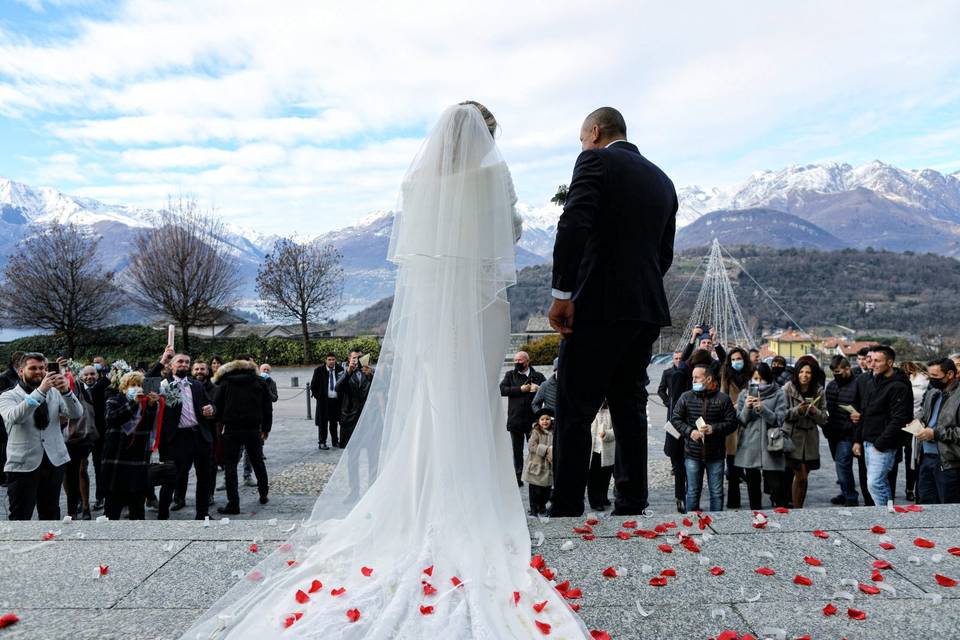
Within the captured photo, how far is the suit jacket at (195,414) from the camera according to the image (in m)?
8.00

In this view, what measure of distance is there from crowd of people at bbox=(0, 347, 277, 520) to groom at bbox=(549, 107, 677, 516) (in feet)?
→ 17.4

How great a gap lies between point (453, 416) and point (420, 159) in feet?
4.76

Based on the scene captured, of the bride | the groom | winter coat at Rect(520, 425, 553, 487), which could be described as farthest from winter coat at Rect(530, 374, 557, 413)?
the bride

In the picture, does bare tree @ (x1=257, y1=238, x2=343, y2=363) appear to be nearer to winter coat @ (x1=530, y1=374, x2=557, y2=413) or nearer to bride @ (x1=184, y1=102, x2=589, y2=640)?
winter coat @ (x1=530, y1=374, x2=557, y2=413)

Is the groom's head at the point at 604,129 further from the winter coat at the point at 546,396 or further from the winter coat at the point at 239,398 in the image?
the winter coat at the point at 239,398

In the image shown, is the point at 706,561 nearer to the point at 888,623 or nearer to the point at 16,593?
the point at 888,623

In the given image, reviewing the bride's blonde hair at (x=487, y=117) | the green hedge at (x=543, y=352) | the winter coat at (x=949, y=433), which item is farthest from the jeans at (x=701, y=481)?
the green hedge at (x=543, y=352)

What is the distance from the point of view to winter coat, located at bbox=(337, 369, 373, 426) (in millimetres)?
11523

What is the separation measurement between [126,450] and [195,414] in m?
1.01

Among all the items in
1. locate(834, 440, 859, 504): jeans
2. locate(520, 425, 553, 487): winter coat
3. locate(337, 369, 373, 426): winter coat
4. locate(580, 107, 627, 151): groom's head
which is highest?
locate(580, 107, 627, 151): groom's head

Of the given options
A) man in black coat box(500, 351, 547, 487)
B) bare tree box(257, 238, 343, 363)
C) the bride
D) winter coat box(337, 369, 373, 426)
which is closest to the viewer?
the bride

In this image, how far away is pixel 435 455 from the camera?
3350mm

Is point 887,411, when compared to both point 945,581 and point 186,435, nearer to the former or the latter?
point 945,581

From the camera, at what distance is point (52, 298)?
3897cm
